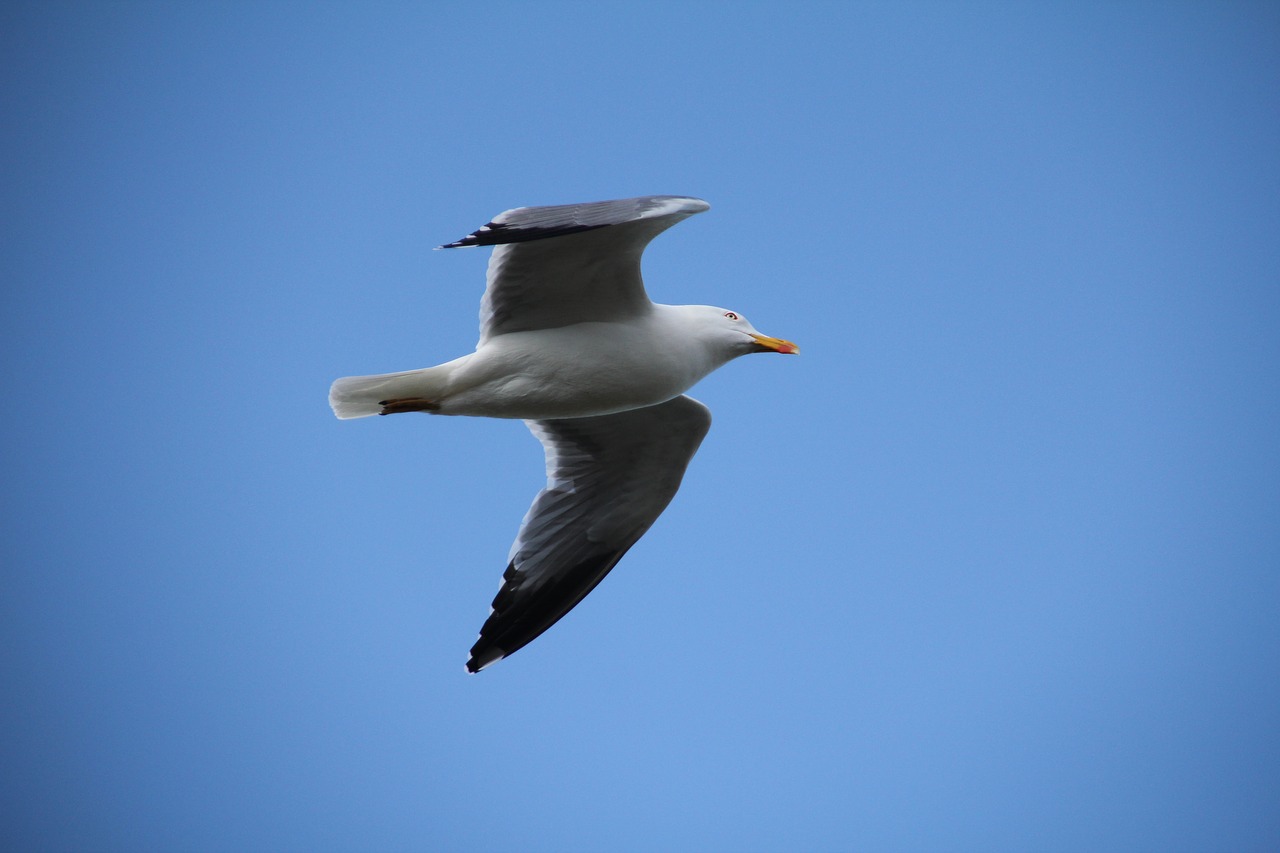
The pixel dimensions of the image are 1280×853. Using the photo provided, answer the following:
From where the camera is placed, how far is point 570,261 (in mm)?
5148

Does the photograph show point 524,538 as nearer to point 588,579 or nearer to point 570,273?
point 588,579

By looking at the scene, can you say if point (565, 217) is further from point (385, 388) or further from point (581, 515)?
point (581, 515)

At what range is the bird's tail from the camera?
5277mm

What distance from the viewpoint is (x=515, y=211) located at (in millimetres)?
4945

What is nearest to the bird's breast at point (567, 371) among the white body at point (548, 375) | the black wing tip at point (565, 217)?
the white body at point (548, 375)

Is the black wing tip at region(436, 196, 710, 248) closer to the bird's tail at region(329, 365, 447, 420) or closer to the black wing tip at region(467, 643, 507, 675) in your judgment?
the bird's tail at region(329, 365, 447, 420)

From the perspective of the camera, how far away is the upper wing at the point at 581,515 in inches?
242

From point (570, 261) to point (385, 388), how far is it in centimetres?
103

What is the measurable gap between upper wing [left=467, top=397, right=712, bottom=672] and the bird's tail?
44.5 inches

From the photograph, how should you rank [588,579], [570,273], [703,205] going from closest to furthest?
[703,205] → [570,273] → [588,579]

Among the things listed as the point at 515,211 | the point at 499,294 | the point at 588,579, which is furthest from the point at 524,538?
the point at 515,211

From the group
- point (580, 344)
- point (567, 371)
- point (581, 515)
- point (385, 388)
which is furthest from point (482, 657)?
point (580, 344)

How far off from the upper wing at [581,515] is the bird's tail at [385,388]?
113 cm

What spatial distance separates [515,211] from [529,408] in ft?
3.07
